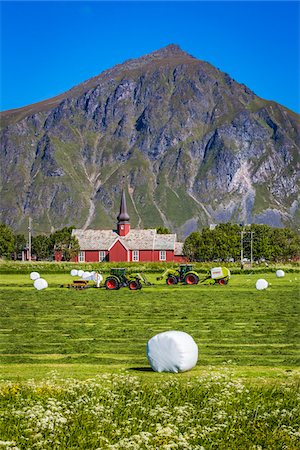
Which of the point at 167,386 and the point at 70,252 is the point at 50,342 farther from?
the point at 70,252

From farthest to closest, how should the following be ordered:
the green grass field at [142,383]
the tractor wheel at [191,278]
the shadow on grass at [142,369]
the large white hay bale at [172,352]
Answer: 1. the tractor wheel at [191,278]
2. the shadow on grass at [142,369]
3. the large white hay bale at [172,352]
4. the green grass field at [142,383]

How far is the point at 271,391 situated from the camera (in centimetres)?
1669

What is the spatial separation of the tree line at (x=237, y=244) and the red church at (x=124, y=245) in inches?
181

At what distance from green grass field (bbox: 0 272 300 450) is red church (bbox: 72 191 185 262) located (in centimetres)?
10715

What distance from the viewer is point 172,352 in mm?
19219

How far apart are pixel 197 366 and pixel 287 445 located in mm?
7451

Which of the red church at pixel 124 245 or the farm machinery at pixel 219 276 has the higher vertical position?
the red church at pixel 124 245

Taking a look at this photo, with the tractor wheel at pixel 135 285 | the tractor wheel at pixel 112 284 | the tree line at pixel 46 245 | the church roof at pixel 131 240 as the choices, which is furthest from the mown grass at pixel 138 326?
the tree line at pixel 46 245

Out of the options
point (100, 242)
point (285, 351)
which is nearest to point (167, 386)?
point (285, 351)

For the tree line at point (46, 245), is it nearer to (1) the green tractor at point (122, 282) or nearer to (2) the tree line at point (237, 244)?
(2) the tree line at point (237, 244)

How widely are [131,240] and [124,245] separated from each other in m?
4.43

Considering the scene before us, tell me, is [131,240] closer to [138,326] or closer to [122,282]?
[122,282]

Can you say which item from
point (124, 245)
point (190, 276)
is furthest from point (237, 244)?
point (190, 276)

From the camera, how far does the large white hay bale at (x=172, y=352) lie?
741 inches
